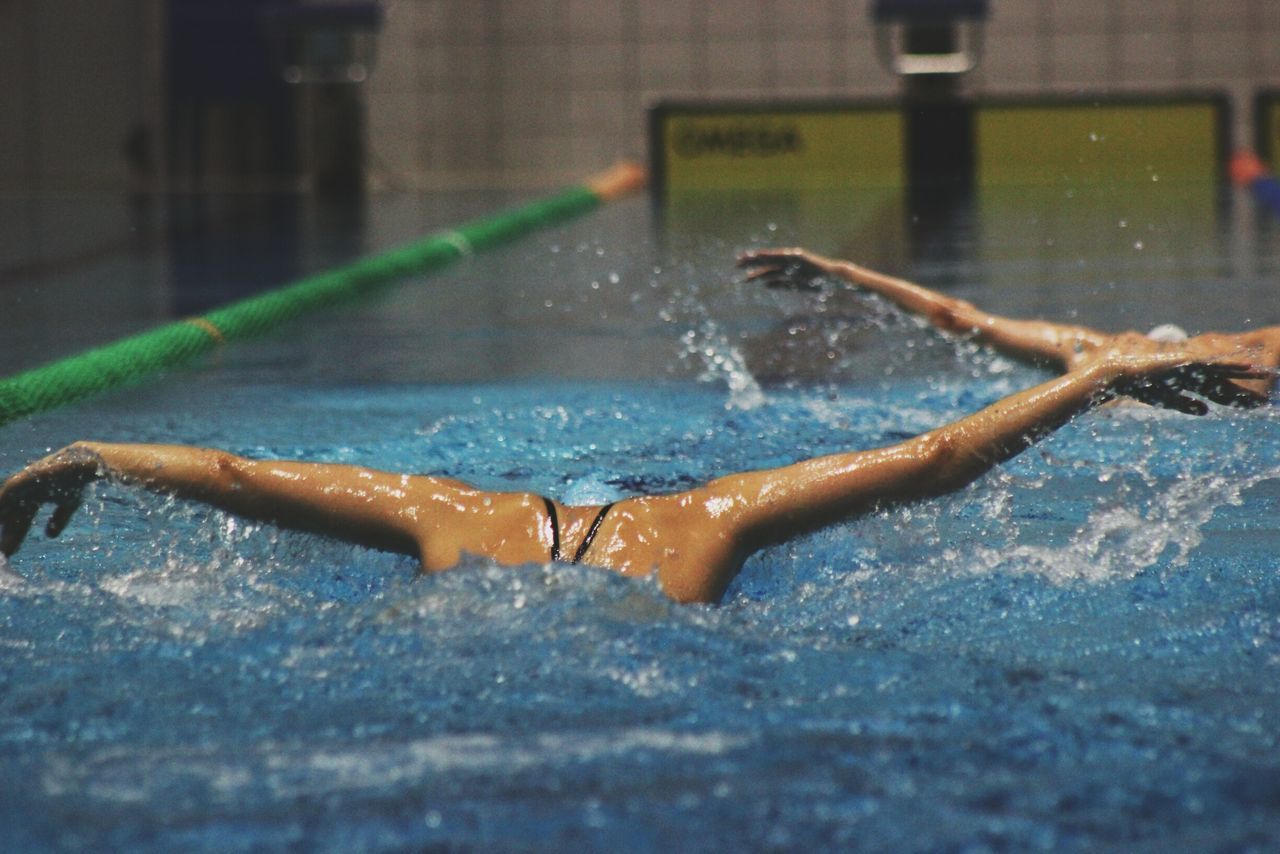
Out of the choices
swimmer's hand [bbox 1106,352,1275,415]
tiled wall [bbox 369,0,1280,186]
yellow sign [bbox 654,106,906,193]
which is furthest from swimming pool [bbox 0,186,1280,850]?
tiled wall [bbox 369,0,1280,186]

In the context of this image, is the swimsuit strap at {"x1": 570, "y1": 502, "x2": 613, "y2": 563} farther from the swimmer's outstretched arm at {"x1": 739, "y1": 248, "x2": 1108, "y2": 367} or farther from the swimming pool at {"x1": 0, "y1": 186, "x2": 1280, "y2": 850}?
the swimmer's outstretched arm at {"x1": 739, "y1": 248, "x2": 1108, "y2": 367}

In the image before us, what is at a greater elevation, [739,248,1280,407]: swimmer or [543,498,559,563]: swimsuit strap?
[739,248,1280,407]: swimmer

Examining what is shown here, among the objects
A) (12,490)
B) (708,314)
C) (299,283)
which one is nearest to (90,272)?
(299,283)

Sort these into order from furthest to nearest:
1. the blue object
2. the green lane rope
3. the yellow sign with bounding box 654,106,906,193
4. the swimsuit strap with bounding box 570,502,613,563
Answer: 1. the yellow sign with bounding box 654,106,906,193
2. the blue object
3. the green lane rope
4. the swimsuit strap with bounding box 570,502,613,563

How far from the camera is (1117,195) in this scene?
31.0 ft

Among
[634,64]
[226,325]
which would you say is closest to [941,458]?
[226,325]

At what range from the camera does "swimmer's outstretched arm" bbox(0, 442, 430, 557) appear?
2172 mm

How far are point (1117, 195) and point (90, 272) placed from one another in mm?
5541

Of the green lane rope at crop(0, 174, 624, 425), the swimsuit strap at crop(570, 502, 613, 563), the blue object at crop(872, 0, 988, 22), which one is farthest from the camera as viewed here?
the blue object at crop(872, 0, 988, 22)

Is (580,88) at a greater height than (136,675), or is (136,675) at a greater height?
(580,88)

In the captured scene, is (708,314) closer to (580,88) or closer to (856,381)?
(856,381)

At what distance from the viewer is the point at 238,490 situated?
2195 millimetres

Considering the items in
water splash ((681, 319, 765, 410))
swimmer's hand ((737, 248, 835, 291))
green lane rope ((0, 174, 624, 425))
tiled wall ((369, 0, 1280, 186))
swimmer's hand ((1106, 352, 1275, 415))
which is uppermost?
tiled wall ((369, 0, 1280, 186))

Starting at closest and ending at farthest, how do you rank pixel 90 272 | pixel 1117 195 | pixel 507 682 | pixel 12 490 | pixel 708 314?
1. pixel 507 682
2. pixel 12 490
3. pixel 708 314
4. pixel 90 272
5. pixel 1117 195
